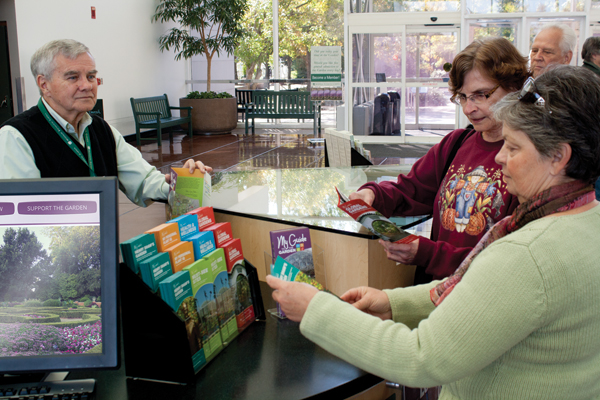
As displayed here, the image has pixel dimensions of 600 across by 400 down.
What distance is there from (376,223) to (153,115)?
1155cm

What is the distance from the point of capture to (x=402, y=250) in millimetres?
1724

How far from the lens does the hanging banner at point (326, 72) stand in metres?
10.4

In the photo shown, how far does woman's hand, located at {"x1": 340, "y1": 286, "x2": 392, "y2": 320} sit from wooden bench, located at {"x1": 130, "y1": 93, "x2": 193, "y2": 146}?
35.3ft

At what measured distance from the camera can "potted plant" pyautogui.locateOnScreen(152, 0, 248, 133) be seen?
1279 centimetres

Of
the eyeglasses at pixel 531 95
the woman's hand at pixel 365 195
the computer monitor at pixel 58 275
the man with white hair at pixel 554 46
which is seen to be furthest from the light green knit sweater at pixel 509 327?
the man with white hair at pixel 554 46

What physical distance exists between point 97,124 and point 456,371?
213 centimetres

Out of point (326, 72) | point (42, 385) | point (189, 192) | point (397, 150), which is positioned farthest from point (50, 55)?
point (397, 150)

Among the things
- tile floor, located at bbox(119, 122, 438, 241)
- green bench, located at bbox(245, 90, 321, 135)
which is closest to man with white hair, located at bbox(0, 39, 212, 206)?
tile floor, located at bbox(119, 122, 438, 241)

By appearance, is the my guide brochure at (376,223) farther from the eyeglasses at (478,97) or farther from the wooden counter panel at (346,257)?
the eyeglasses at (478,97)

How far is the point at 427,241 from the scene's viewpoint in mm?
1734

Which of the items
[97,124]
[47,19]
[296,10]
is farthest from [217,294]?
[296,10]

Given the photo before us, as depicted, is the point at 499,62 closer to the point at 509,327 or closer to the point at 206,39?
the point at 509,327

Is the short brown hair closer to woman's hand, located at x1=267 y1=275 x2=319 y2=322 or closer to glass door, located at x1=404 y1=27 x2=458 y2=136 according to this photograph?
woman's hand, located at x1=267 y1=275 x2=319 y2=322

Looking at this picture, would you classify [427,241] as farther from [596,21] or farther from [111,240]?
[596,21]
